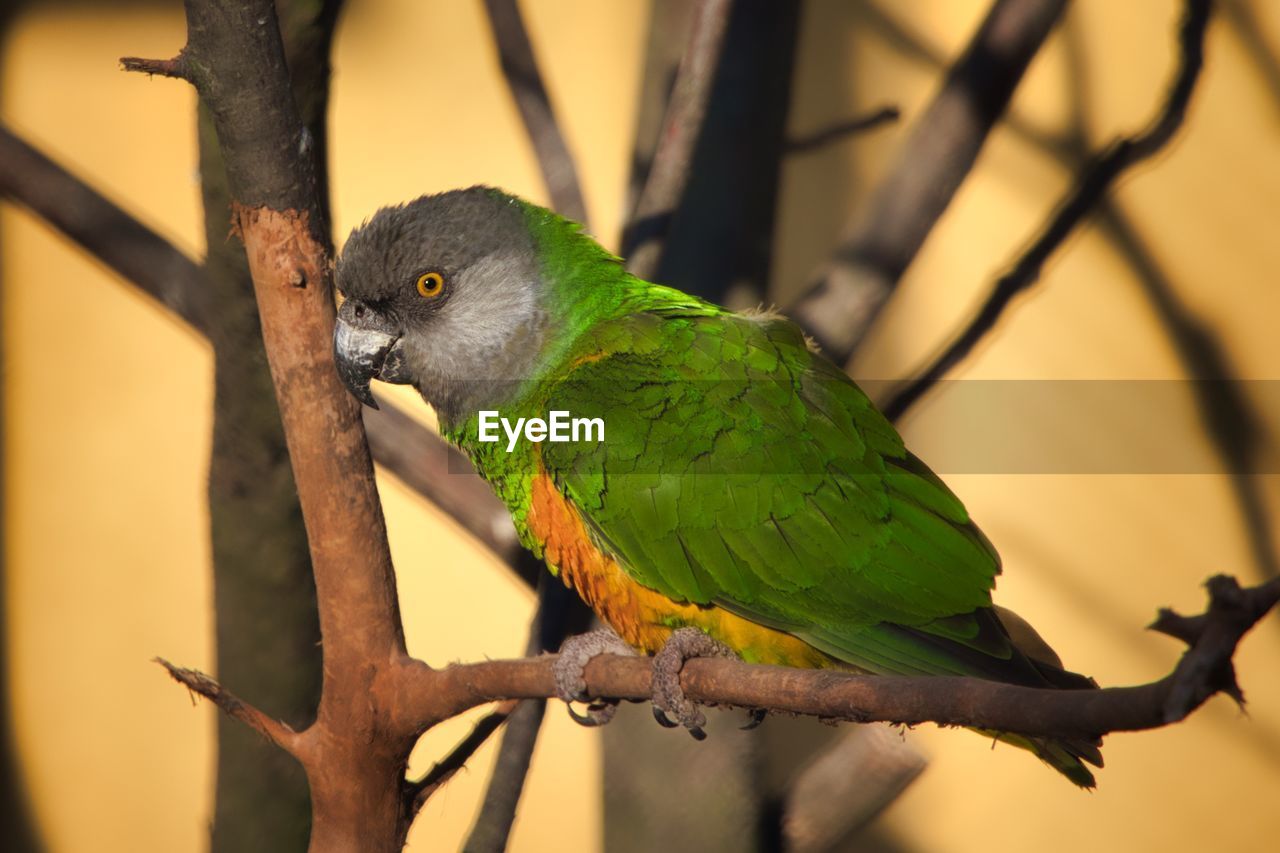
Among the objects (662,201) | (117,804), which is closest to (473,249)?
(662,201)

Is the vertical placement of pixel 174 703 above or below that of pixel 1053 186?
below

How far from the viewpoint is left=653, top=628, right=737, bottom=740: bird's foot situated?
1.29m

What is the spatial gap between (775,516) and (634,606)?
0.24 meters

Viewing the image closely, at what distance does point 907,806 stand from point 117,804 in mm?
2148

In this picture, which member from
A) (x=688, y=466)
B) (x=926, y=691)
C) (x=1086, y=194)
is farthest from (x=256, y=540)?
(x=1086, y=194)

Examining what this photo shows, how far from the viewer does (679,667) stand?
1305mm

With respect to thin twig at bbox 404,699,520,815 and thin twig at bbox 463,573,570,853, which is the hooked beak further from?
thin twig at bbox 463,573,570,853

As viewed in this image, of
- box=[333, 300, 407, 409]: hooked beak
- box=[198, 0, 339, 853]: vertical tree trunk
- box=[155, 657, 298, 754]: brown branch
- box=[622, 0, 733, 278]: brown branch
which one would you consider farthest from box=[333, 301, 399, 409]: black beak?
box=[622, 0, 733, 278]: brown branch

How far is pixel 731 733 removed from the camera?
2.18 metres

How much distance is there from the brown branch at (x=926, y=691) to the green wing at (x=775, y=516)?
0.56 feet

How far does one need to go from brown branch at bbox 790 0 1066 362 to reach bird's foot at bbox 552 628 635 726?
2.49 ft

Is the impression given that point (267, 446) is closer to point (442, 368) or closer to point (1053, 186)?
point (442, 368)

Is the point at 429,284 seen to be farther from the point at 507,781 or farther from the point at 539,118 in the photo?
the point at 507,781

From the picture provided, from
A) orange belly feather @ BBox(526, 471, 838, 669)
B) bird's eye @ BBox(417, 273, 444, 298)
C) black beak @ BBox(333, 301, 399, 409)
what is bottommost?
orange belly feather @ BBox(526, 471, 838, 669)
